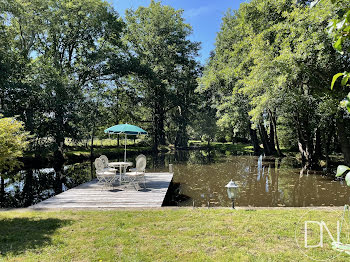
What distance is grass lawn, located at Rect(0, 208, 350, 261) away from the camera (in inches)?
153

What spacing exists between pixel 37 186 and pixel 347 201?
1359cm

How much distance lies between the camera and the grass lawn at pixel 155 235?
12.8 ft

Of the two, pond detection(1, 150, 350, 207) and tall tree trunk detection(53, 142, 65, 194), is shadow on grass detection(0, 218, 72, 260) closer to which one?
pond detection(1, 150, 350, 207)

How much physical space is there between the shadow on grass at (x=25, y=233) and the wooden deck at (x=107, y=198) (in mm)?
1244

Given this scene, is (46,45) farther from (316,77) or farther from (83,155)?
(316,77)

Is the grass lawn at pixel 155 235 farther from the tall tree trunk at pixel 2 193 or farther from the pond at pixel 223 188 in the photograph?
the tall tree trunk at pixel 2 193

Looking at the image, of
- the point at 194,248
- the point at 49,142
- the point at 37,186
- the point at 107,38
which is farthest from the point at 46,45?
the point at 194,248

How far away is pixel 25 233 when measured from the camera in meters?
4.85

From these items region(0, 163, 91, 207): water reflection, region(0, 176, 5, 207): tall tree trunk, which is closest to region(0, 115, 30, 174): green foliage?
region(0, 163, 91, 207): water reflection

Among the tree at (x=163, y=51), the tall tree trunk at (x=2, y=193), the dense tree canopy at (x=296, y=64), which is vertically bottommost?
the tall tree trunk at (x=2, y=193)

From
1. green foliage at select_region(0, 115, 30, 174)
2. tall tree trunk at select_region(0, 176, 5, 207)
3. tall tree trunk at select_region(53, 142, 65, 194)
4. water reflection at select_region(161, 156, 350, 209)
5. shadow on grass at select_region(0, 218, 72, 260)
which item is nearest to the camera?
shadow on grass at select_region(0, 218, 72, 260)

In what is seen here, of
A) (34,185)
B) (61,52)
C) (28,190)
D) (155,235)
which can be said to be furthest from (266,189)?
(61,52)

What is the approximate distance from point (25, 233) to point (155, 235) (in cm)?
269

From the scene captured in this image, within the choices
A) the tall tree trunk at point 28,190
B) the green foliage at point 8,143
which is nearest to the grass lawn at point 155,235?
the green foliage at point 8,143
